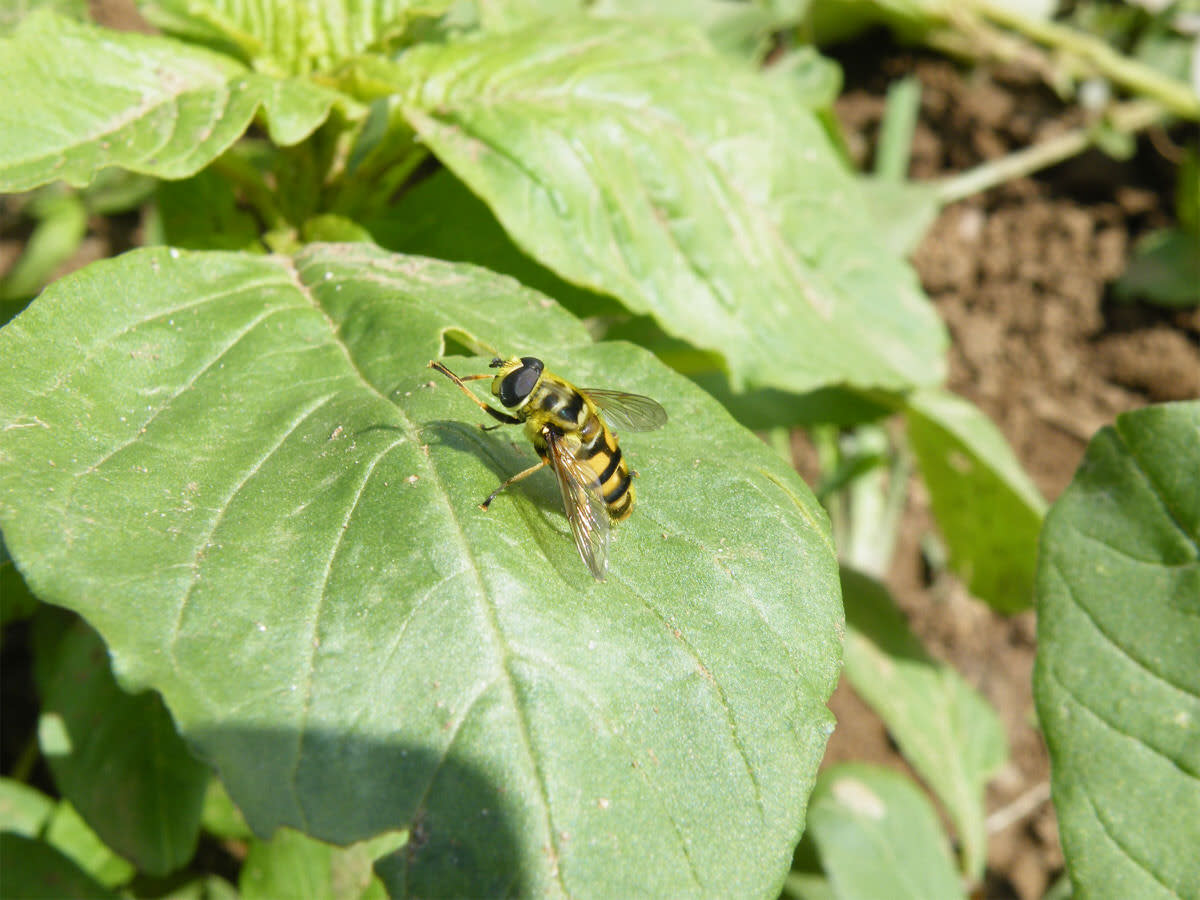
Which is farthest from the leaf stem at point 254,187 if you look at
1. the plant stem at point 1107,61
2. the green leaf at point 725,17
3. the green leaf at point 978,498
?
the plant stem at point 1107,61

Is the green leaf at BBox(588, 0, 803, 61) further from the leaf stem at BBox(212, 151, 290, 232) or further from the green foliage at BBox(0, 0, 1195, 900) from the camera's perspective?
the leaf stem at BBox(212, 151, 290, 232)

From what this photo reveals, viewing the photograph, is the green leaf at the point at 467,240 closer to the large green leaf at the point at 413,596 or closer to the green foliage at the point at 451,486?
the green foliage at the point at 451,486

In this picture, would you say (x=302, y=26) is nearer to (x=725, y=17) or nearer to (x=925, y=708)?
(x=725, y=17)

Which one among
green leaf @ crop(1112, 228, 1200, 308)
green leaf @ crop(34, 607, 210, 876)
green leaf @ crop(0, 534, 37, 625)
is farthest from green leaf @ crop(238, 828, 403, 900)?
green leaf @ crop(1112, 228, 1200, 308)

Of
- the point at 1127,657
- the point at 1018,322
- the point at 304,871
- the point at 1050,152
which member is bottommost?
the point at 1018,322

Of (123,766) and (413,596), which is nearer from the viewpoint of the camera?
(413,596)

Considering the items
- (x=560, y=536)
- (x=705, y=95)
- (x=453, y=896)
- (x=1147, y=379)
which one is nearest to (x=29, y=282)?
(x=705, y=95)

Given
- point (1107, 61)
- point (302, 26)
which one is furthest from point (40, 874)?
point (1107, 61)
